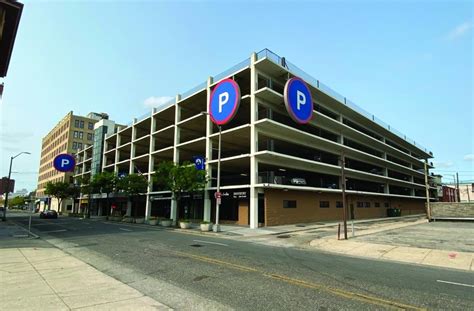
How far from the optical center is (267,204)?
29.9 metres

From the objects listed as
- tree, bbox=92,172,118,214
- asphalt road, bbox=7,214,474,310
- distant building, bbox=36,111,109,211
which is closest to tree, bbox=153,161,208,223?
asphalt road, bbox=7,214,474,310

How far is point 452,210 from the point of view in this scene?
3806 centimetres

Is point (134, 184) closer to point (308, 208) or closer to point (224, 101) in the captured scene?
point (224, 101)

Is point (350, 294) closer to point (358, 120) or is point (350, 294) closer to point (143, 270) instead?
point (143, 270)

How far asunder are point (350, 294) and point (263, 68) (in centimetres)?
2847

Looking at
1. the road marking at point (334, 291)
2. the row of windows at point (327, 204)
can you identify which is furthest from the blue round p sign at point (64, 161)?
the road marking at point (334, 291)

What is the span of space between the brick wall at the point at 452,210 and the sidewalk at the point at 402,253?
91.0 ft

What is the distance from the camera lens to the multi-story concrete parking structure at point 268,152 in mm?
30875

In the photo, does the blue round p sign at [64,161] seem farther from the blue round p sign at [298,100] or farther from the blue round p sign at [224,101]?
the blue round p sign at [298,100]

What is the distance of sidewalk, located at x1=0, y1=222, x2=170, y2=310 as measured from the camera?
599 cm

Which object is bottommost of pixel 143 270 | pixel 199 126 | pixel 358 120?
pixel 143 270

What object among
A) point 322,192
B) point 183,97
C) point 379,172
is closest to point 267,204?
point 322,192

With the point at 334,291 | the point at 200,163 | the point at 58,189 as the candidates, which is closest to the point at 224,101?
the point at 200,163

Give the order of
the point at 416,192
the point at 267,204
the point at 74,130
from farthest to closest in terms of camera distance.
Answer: the point at 74,130 < the point at 416,192 < the point at 267,204
